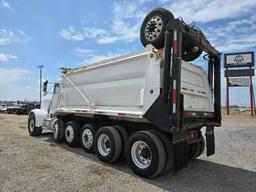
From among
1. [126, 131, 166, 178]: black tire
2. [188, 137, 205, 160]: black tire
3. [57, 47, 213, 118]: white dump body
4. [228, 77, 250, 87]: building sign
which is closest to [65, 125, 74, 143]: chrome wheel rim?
[57, 47, 213, 118]: white dump body

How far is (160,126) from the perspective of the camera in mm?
5852

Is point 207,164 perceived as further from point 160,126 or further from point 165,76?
point 165,76

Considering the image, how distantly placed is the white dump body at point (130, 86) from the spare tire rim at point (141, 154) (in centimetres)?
68

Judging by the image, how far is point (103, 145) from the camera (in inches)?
295

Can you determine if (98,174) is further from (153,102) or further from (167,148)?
(153,102)

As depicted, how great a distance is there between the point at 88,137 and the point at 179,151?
3.46 meters

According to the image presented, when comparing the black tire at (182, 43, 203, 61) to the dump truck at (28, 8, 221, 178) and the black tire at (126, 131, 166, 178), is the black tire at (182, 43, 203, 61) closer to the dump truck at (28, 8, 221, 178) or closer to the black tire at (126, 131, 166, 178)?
the dump truck at (28, 8, 221, 178)

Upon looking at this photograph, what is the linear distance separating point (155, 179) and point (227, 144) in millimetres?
5712

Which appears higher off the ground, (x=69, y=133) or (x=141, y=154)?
(x=69, y=133)

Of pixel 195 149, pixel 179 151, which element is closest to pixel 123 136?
pixel 179 151

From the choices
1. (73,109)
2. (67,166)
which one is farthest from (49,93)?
(67,166)

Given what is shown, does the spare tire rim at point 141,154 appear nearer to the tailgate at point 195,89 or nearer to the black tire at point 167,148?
the black tire at point 167,148

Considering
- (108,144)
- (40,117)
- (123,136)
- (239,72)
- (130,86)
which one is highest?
(239,72)

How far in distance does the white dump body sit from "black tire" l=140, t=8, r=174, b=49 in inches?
8.6
